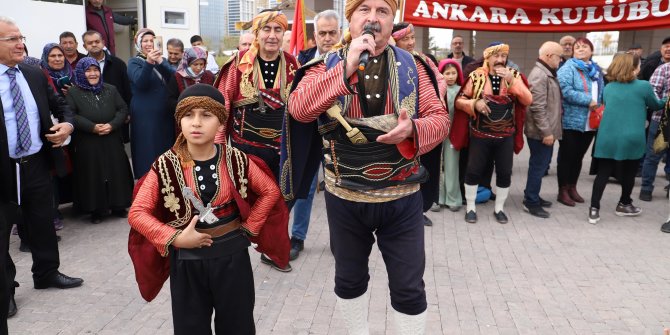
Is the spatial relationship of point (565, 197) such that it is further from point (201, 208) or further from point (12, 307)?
point (12, 307)

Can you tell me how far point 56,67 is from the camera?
18.6 ft

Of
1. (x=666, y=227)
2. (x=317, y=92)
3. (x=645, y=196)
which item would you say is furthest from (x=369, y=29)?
(x=645, y=196)

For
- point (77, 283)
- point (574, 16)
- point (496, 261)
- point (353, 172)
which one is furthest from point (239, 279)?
A: point (574, 16)

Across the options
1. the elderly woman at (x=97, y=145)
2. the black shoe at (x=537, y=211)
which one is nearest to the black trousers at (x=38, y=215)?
the elderly woman at (x=97, y=145)

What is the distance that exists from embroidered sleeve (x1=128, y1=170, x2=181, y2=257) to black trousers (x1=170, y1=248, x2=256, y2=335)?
205 mm

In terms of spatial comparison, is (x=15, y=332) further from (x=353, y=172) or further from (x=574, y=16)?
(x=574, y=16)

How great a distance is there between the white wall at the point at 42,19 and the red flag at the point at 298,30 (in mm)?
3317

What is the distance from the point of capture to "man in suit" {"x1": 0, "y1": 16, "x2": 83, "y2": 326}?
353 cm

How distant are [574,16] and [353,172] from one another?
732cm

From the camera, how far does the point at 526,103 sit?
5.72 m

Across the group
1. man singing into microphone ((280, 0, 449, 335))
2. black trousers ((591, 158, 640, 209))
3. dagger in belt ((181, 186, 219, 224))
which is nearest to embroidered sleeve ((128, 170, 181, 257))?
dagger in belt ((181, 186, 219, 224))

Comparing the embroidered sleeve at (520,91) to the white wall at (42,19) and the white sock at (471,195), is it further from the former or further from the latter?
the white wall at (42,19)

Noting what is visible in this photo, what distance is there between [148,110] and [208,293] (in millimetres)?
4145

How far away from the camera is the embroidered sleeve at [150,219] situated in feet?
7.69
